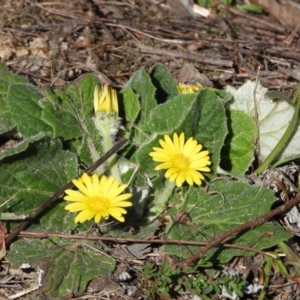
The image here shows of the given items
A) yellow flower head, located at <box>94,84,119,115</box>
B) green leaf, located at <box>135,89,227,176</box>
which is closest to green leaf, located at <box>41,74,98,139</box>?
yellow flower head, located at <box>94,84,119,115</box>

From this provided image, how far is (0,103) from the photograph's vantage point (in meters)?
3.19

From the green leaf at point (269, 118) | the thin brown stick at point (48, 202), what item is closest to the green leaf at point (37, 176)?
the thin brown stick at point (48, 202)

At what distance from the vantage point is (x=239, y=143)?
324cm

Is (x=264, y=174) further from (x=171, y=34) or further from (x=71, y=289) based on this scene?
(x=171, y=34)

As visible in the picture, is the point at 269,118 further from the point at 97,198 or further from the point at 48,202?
the point at 48,202

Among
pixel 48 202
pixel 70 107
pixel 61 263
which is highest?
pixel 70 107

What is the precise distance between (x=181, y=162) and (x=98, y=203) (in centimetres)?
41

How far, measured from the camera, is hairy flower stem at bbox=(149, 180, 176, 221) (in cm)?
302

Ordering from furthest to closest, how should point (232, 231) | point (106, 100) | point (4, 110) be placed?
point (4, 110) < point (106, 100) < point (232, 231)

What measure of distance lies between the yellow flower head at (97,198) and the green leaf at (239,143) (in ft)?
2.12

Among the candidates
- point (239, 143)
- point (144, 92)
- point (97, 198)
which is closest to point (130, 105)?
point (144, 92)

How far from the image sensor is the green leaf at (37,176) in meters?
2.87

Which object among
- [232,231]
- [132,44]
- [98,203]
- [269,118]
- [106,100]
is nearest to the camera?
[98,203]

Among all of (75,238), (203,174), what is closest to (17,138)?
(75,238)
